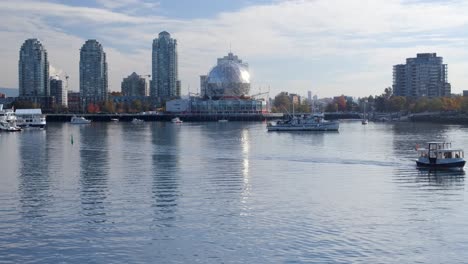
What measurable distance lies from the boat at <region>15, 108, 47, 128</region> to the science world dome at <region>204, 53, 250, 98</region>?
5756 cm

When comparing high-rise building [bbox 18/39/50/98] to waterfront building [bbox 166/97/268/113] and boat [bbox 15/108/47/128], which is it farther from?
boat [bbox 15/108/47/128]

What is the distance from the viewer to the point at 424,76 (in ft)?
588

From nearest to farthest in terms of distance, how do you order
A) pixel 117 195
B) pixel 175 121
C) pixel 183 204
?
pixel 183 204 → pixel 117 195 → pixel 175 121

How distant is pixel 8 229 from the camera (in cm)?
1838

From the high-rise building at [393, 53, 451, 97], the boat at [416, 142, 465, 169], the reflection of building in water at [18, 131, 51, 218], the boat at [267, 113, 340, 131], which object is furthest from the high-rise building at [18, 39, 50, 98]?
the boat at [416, 142, 465, 169]

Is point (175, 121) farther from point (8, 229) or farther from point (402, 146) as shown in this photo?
point (8, 229)

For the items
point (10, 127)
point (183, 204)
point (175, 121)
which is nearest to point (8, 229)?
point (183, 204)

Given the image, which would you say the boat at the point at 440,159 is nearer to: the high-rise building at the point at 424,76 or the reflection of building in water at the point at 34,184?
the reflection of building in water at the point at 34,184

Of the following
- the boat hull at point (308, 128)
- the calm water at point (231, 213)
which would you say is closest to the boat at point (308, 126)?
the boat hull at point (308, 128)

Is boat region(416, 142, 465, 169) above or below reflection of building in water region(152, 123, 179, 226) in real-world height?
above

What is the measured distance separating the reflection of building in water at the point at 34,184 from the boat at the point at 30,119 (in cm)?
5325

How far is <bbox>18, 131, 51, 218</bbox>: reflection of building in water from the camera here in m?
21.3

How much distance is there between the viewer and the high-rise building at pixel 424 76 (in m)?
179

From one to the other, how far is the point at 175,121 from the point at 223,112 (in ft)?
84.0
